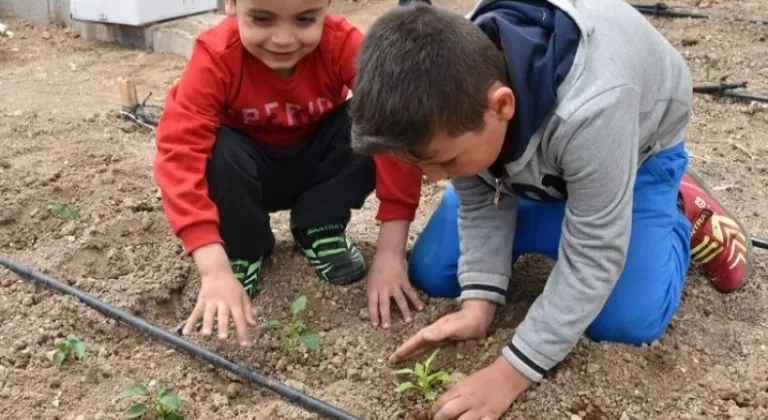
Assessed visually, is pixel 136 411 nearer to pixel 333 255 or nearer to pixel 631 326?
pixel 333 255

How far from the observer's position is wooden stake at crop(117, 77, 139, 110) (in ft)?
12.0

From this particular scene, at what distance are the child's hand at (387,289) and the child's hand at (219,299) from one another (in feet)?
1.22

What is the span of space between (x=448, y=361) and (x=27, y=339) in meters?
1.01

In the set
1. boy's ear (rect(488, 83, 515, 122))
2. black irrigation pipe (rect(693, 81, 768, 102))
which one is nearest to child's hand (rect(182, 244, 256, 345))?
boy's ear (rect(488, 83, 515, 122))

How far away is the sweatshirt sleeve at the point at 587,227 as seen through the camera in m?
1.67

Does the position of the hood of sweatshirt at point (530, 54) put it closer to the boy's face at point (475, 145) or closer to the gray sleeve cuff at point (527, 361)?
the boy's face at point (475, 145)

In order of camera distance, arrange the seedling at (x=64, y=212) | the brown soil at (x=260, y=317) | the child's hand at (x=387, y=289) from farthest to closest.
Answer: the seedling at (x=64, y=212)
the child's hand at (x=387, y=289)
the brown soil at (x=260, y=317)

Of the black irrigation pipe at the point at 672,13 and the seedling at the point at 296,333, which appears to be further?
the black irrigation pipe at the point at 672,13

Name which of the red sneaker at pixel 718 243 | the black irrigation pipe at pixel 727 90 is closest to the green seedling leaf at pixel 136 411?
the red sneaker at pixel 718 243

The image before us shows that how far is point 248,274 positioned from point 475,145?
0.95 metres

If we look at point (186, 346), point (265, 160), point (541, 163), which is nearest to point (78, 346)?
point (186, 346)

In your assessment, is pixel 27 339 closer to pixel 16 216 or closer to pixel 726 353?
pixel 16 216

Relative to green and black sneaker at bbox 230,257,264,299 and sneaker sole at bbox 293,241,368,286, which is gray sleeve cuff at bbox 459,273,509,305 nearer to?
sneaker sole at bbox 293,241,368,286

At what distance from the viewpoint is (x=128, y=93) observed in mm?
3674
